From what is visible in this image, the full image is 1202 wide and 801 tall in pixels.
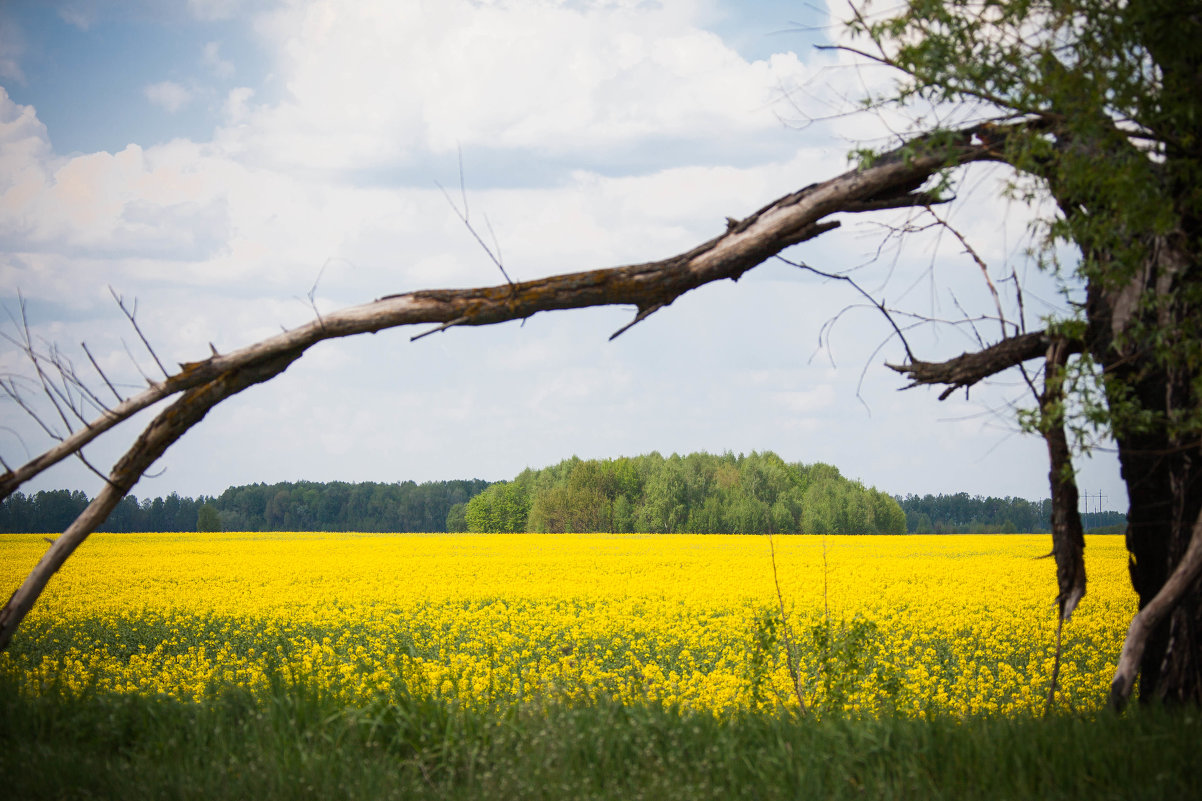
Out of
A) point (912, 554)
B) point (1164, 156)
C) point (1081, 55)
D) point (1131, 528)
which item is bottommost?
point (912, 554)

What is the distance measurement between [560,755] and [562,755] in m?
0.02

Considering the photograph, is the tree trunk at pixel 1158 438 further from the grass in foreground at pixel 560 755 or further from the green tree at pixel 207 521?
the green tree at pixel 207 521

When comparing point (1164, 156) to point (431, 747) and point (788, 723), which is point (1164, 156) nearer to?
point (788, 723)

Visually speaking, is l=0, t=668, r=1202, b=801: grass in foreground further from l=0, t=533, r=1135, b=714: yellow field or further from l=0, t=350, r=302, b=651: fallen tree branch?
l=0, t=350, r=302, b=651: fallen tree branch

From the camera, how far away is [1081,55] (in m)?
5.36

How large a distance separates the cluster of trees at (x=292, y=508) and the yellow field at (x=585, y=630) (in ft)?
147

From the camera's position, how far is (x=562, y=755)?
4363 mm

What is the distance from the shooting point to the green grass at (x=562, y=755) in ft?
13.6

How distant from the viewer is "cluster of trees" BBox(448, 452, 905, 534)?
68.7 m

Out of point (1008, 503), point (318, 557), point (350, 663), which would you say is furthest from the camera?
point (1008, 503)

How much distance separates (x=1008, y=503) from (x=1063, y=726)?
364ft

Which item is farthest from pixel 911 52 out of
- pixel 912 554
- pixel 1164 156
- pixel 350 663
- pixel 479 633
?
pixel 912 554

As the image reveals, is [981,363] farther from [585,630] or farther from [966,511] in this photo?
[966,511]

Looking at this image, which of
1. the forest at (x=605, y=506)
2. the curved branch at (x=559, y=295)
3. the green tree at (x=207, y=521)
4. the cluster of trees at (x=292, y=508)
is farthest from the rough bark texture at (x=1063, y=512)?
the green tree at (x=207, y=521)
